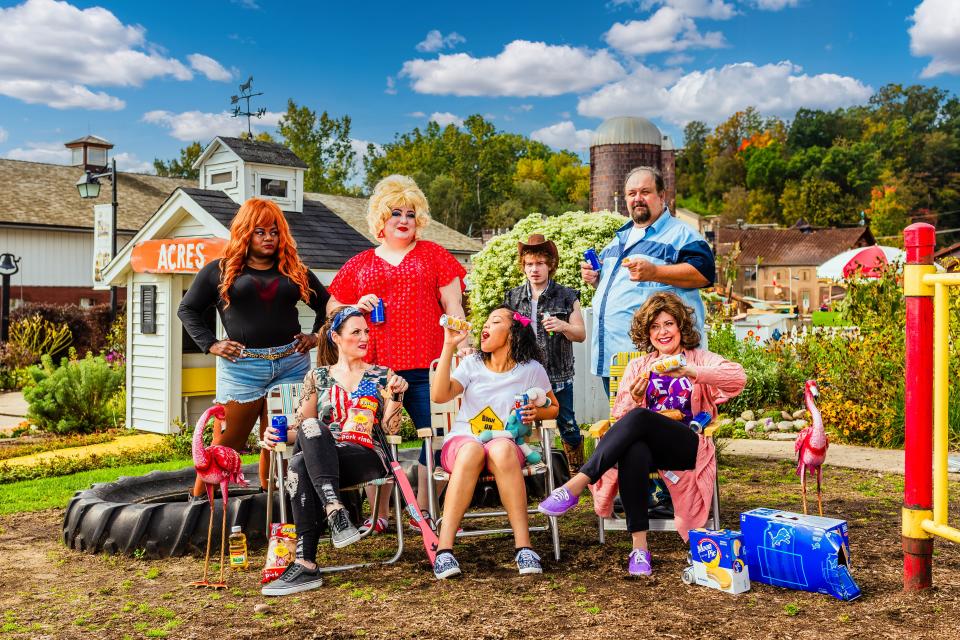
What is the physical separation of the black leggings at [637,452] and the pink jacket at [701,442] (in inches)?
5.8

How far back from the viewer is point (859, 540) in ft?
14.1

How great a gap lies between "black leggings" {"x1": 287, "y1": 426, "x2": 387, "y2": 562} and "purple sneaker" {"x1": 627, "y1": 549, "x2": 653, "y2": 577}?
4.19 feet

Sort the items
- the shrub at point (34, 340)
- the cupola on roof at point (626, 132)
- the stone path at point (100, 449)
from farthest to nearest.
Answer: the cupola on roof at point (626, 132) < the shrub at point (34, 340) < the stone path at point (100, 449)

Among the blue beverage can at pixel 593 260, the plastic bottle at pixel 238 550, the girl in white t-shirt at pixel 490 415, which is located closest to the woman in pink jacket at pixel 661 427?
the girl in white t-shirt at pixel 490 415

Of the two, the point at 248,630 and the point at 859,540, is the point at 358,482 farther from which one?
the point at 859,540

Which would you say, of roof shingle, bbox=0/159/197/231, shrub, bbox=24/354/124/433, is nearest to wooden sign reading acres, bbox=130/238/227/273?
shrub, bbox=24/354/124/433

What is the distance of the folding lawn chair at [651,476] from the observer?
166 inches

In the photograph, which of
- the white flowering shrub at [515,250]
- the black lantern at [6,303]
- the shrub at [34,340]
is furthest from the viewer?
the black lantern at [6,303]

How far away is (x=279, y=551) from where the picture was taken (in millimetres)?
3941

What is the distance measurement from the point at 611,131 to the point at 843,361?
1092 inches

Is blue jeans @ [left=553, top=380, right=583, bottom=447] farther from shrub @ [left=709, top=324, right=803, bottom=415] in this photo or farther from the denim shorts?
shrub @ [left=709, top=324, right=803, bottom=415]

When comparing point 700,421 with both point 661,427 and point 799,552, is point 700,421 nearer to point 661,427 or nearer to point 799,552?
point 661,427

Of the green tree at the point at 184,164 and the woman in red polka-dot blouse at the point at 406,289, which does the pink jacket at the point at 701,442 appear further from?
the green tree at the point at 184,164

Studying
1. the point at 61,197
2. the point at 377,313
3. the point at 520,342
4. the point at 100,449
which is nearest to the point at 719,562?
the point at 520,342
